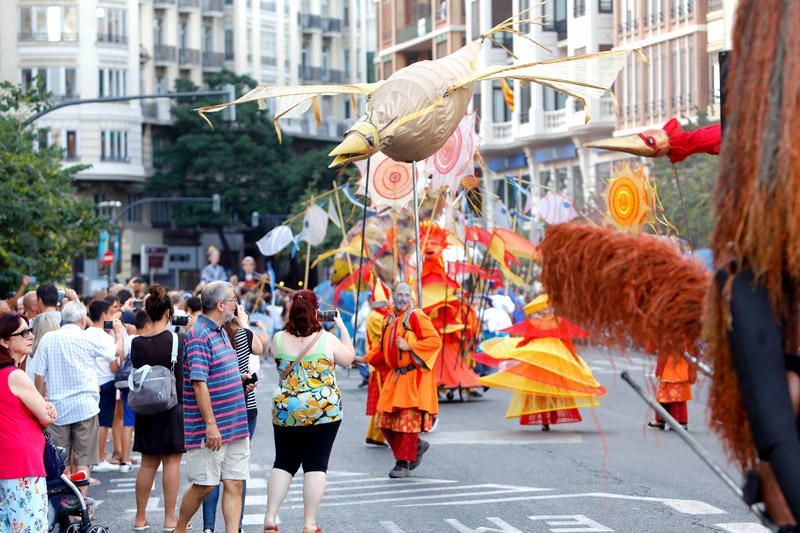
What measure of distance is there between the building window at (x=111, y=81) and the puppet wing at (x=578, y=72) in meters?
62.5

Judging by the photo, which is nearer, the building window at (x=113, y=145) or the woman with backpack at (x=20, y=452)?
the woman with backpack at (x=20, y=452)

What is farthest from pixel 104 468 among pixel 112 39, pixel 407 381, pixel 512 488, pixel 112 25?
pixel 112 25

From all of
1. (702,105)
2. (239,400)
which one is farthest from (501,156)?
(239,400)

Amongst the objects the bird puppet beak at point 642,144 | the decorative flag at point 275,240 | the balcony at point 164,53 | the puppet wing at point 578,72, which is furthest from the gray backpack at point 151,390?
the balcony at point 164,53

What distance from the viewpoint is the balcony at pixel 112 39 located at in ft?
229

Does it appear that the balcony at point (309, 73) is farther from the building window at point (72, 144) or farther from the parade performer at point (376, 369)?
the parade performer at point (376, 369)

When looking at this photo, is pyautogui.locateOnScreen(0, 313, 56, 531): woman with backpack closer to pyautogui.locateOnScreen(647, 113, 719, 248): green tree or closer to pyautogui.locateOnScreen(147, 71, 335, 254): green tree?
pyautogui.locateOnScreen(647, 113, 719, 248): green tree

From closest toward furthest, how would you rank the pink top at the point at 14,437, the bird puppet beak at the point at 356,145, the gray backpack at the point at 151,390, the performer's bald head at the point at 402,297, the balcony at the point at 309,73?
the bird puppet beak at the point at 356,145, the pink top at the point at 14,437, the gray backpack at the point at 151,390, the performer's bald head at the point at 402,297, the balcony at the point at 309,73

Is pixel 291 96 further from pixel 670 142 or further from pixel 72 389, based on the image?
pixel 670 142

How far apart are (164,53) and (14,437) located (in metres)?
68.7

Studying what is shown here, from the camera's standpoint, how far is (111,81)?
7038cm

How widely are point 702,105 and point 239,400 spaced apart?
1333 inches

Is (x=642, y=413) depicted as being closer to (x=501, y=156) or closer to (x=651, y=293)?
(x=651, y=293)

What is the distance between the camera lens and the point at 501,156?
52.7 meters
